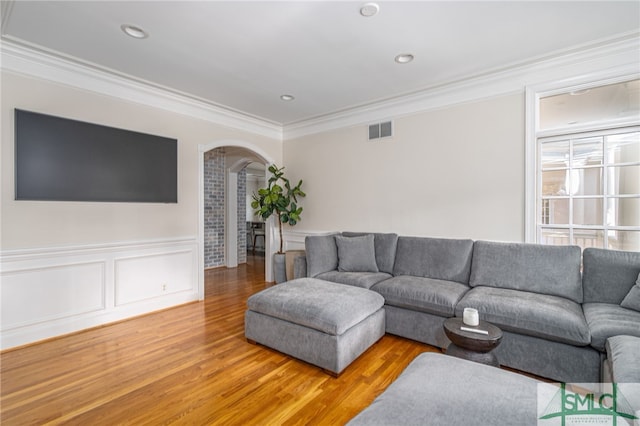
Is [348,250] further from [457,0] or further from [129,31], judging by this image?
[129,31]

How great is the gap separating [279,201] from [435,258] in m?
2.62

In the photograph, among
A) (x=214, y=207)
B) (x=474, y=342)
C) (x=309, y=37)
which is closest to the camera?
(x=474, y=342)

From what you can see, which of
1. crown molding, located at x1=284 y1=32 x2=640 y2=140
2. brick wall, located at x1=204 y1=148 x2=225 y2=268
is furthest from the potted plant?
brick wall, located at x1=204 y1=148 x2=225 y2=268

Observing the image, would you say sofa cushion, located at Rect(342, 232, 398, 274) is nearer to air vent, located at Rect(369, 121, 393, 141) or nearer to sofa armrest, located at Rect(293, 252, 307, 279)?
sofa armrest, located at Rect(293, 252, 307, 279)

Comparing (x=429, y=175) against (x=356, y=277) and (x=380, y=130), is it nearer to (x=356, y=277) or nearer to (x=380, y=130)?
(x=380, y=130)

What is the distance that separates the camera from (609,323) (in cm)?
208

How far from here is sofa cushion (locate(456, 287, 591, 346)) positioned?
7.00ft

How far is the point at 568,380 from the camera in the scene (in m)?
2.17

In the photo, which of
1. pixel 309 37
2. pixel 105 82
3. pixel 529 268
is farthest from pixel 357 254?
pixel 105 82

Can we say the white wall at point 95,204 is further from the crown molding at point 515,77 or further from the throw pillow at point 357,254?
the crown molding at point 515,77

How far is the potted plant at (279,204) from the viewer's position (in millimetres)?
4871

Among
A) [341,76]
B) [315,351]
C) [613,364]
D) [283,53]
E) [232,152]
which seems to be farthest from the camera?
[232,152]

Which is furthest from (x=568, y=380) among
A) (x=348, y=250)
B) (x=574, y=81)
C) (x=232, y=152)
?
(x=232, y=152)

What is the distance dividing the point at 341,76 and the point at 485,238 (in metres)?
2.49
